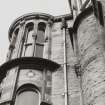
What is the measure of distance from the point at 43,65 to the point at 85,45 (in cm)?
230

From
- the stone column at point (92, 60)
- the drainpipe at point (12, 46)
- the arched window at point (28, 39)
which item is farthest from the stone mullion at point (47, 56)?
the drainpipe at point (12, 46)

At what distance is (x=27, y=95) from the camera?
37.3 ft

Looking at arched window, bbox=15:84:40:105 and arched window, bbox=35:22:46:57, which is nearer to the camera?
arched window, bbox=15:84:40:105

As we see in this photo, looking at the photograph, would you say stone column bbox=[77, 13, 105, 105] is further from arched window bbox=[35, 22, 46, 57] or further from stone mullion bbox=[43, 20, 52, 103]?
arched window bbox=[35, 22, 46, 57]

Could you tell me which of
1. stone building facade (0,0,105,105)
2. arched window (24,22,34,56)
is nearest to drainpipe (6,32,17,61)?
stone building facade (0,0,105,105)

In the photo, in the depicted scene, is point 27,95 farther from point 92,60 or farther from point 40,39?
Result: point 40,39

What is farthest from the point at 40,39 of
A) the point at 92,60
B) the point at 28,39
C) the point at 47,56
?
the point at 92,60

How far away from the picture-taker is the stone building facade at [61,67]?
10.1 meters

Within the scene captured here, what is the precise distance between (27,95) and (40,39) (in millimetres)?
4796

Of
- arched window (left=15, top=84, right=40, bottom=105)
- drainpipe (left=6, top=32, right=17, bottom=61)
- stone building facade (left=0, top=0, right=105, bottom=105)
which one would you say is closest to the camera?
stone building facade (left=0, top=0, right=105, bottom=105)

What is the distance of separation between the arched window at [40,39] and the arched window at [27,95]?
9.72 feet

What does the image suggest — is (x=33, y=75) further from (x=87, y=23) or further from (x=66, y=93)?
(x=87, y=23)

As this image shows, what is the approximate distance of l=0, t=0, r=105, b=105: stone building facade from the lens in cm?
1013

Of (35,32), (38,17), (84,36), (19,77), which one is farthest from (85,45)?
(38,17)
